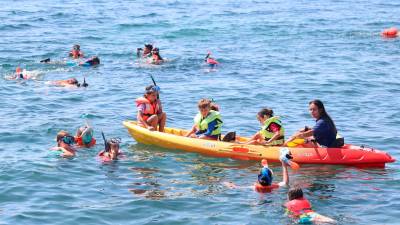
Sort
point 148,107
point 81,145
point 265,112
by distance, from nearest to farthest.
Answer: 1. point 265,112
2. point 81,145
3. point 148,107

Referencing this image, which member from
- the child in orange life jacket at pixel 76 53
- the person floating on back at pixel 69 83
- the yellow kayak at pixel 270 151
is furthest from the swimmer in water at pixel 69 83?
the yellow kayak at pixel 270 151

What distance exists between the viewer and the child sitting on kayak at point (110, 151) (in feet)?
50.2

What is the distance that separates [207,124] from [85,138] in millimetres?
2546

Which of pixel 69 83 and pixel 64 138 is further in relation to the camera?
pixel 69 83

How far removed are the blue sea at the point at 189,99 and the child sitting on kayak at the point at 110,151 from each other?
0.18 metres

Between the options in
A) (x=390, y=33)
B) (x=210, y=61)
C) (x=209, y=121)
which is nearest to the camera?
(x=209, y=121)

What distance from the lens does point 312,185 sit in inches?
556

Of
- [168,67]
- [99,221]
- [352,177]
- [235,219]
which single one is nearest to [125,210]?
[99,221]

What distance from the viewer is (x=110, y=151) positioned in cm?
1546

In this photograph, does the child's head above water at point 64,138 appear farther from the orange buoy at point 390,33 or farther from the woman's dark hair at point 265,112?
the orange buoy at point 390,33

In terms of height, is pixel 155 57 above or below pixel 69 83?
above

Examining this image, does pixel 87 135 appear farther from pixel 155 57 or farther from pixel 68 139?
pixel 155 57

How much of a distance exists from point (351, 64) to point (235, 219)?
15.8m

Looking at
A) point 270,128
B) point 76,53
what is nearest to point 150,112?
point 270,128
